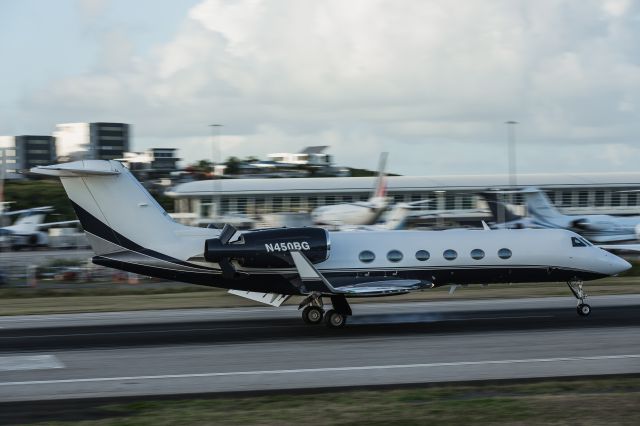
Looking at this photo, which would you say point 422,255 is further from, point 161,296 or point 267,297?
point 161,296

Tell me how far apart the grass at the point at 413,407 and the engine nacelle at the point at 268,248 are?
306 inches

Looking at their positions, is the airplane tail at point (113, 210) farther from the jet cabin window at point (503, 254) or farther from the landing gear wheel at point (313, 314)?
the jet cabin window at point (503, 254)

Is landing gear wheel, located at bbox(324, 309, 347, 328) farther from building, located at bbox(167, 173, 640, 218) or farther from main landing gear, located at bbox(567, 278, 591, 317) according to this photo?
building, located at bbox(167, 173, 640, 218)

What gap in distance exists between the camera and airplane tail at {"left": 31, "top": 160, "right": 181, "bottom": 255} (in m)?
→ 22.2

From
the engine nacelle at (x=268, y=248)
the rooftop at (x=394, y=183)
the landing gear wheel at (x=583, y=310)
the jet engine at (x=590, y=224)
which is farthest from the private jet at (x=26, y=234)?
the landing gear wheel at (x=583, y=310)

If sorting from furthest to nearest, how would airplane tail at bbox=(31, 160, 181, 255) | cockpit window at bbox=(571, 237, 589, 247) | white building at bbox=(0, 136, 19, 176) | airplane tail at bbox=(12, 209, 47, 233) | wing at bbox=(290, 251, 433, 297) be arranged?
white building at bbox=(0, 136, 19, 176)
airplane tail at bbox=(12, 209, 47, 233)
cockpit window at bbox=(571, 237, 589, 247)
airplane tail at bbox=(31, 160, 181, 255)
wing at bbox=(290, 251, 433, 297)

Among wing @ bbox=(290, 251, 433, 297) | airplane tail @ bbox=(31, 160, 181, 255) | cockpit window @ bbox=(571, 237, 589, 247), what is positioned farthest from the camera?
cockpit window @ bbox=(571, 237, 589, 247)

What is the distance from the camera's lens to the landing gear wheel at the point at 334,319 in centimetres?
2144

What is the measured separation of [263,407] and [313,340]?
703 cm

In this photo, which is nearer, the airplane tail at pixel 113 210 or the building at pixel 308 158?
the airplane tail at pixel 113 210

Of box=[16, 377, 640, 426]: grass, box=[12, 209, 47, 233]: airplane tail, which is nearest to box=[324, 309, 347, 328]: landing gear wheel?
box=[16, 377, 640, 426]: grass

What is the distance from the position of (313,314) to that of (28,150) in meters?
126

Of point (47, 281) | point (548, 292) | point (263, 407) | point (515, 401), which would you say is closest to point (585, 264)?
point (548, 292)

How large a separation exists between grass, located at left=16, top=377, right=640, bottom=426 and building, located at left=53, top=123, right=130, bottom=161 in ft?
358
